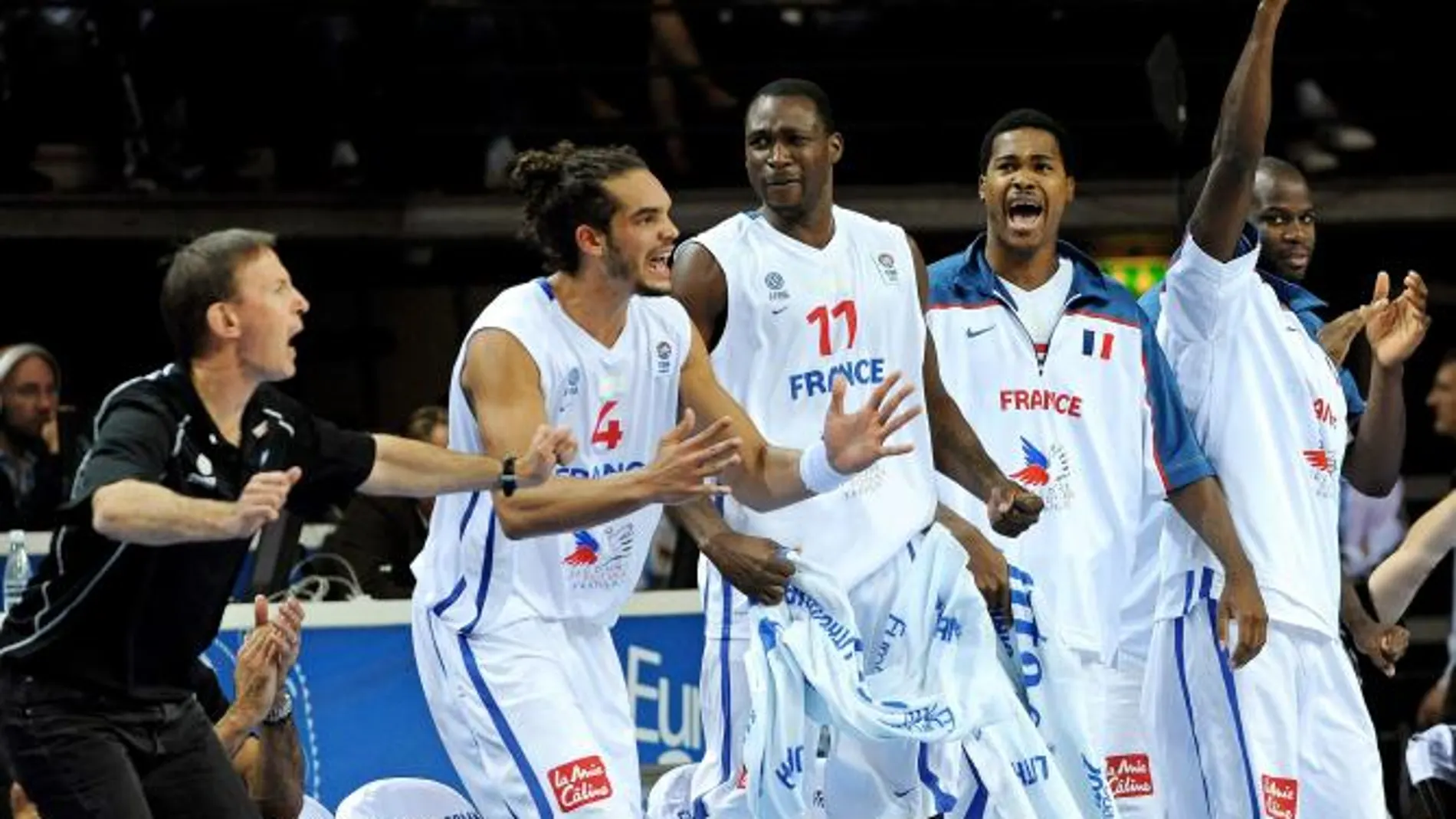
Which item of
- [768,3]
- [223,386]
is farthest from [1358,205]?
[223,386]

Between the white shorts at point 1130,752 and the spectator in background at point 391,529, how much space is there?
9.50 feet

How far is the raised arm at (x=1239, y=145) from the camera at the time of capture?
7.64 m

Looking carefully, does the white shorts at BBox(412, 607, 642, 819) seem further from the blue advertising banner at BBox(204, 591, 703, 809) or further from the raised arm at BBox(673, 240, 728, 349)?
the blue advertising banner at BBox(204, 591, 703, 809)

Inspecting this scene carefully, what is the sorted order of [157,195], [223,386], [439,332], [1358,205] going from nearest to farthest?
1. [223,386]
2. [157,195]
3. [1358,205]
4. [439,332]

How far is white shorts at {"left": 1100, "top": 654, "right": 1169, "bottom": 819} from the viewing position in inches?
332

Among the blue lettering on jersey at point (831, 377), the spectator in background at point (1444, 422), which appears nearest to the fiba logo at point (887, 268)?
the blue lettering on jersey at point (831, 377)

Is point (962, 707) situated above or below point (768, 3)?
below

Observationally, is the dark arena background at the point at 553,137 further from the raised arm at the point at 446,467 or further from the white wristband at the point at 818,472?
the raised arm at the point at 446,467

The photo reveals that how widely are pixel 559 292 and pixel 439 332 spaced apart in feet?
22.9

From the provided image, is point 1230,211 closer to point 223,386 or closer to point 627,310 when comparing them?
point 627,310

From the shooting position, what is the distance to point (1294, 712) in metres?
8.03

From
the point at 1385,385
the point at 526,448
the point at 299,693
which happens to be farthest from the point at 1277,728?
the point at 299,693

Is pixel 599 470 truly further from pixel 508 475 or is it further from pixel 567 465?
pixel 508 475

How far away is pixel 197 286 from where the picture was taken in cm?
648
